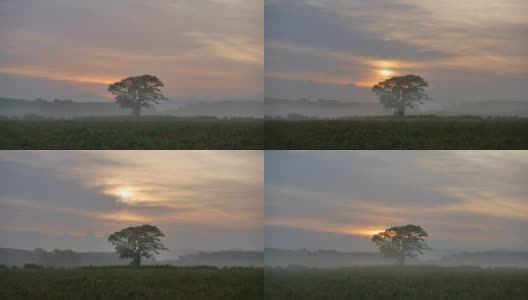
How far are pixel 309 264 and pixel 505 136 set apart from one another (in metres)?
2.52

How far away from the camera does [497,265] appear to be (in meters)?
6.86

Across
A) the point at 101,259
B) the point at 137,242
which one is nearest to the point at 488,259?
the point at 137,242

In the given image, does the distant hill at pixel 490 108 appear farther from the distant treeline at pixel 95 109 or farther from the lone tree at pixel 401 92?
the distant treeline at pixel 95 109

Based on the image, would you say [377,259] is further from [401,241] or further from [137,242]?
[137,242]

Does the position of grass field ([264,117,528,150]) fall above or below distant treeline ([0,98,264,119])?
below

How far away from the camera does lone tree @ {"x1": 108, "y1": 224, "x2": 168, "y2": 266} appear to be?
7160mm

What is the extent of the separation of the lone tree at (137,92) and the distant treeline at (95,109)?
0.08 meters

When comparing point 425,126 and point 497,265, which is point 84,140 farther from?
point 497,265

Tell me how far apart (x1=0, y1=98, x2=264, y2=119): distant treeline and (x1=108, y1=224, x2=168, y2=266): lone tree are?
1.29m

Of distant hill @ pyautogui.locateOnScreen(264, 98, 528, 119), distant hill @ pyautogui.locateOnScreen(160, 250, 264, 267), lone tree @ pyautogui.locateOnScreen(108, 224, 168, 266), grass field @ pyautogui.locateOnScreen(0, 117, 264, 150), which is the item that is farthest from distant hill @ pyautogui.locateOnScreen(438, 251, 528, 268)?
lone tree @ pyautogui.locateOnScreen(108, 224, 168, 266)

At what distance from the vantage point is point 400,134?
708cm

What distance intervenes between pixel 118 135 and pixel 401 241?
3.29 m

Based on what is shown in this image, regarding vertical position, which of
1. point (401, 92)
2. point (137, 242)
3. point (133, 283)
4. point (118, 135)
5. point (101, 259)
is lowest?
point (133, 283)

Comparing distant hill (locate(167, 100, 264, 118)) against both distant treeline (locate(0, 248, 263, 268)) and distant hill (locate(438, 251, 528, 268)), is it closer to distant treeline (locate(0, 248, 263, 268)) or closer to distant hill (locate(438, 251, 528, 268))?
distant treeline (locate(0, 248, 263, 268))
